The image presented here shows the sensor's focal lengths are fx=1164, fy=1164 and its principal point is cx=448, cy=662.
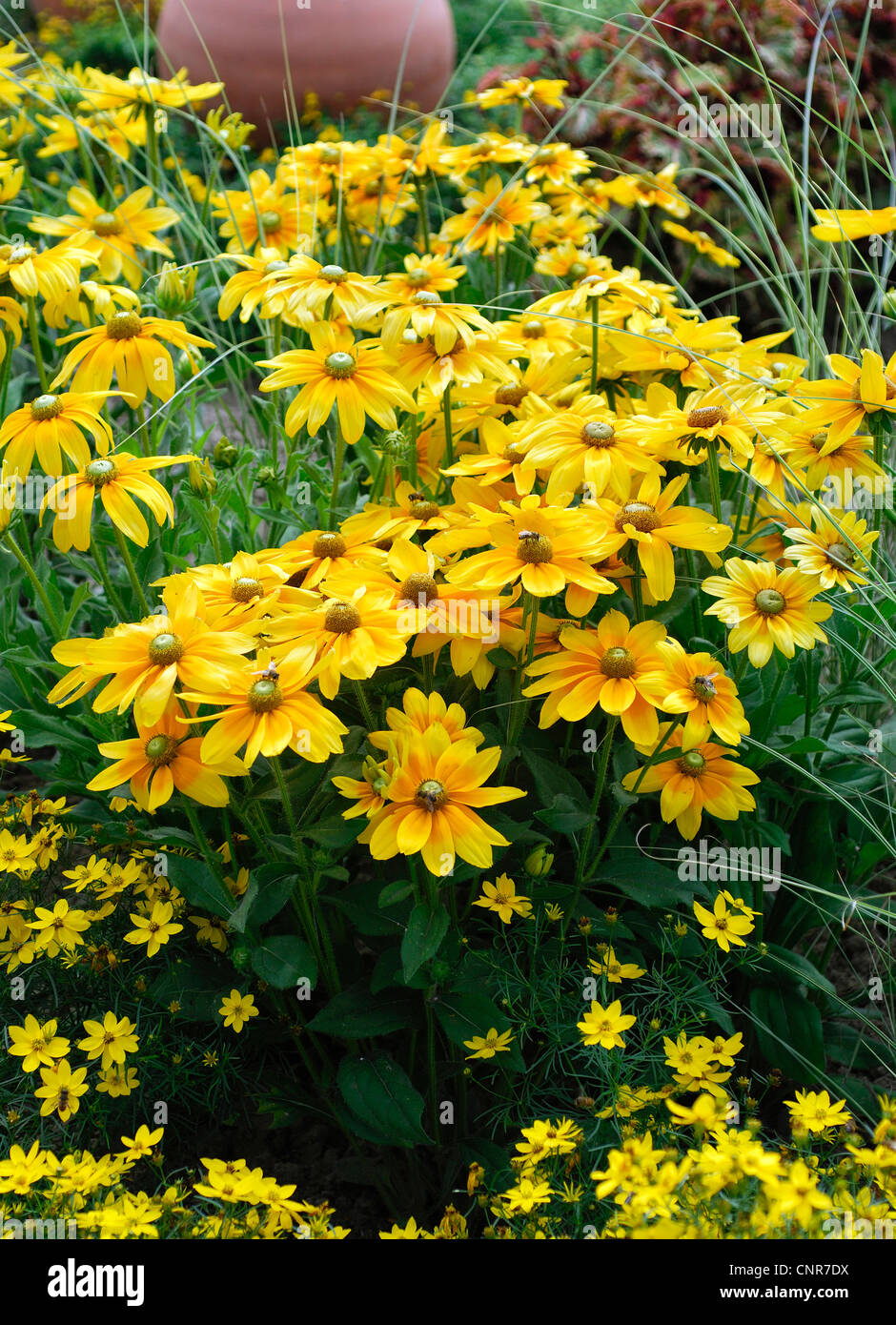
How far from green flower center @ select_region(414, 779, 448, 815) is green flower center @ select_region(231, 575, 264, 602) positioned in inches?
10.7

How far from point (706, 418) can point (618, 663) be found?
318mm

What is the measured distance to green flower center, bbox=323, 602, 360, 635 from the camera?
3.70 feet

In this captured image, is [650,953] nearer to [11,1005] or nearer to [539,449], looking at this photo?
[539,449]

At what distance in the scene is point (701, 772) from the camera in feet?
4.24

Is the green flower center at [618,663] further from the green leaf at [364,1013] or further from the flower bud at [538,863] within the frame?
the green leaf at [364,1013]

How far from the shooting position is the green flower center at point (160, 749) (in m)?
1.14

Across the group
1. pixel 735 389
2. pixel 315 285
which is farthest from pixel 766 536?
pixel 315 285

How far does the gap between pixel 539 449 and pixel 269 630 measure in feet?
1.25

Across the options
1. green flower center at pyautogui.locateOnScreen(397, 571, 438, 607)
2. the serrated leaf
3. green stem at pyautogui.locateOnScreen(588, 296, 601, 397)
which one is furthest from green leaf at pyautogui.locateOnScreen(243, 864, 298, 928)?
green stem at pyautogui.locateOnScreen(588, 296, 601, 397)

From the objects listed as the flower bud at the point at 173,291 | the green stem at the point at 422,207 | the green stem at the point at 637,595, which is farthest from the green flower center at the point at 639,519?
the green stem at the point at 422,207

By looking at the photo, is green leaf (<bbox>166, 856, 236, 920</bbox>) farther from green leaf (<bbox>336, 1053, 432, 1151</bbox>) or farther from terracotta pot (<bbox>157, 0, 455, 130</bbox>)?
terracotta pot (<bbox>157, 0, 455, 130</bbox>)

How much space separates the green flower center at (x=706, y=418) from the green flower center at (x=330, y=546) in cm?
42

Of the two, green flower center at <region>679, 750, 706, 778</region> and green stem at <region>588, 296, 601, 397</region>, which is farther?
green stem at <region>588, 296, 601, 397</region>

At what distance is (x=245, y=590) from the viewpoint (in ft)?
4.00
